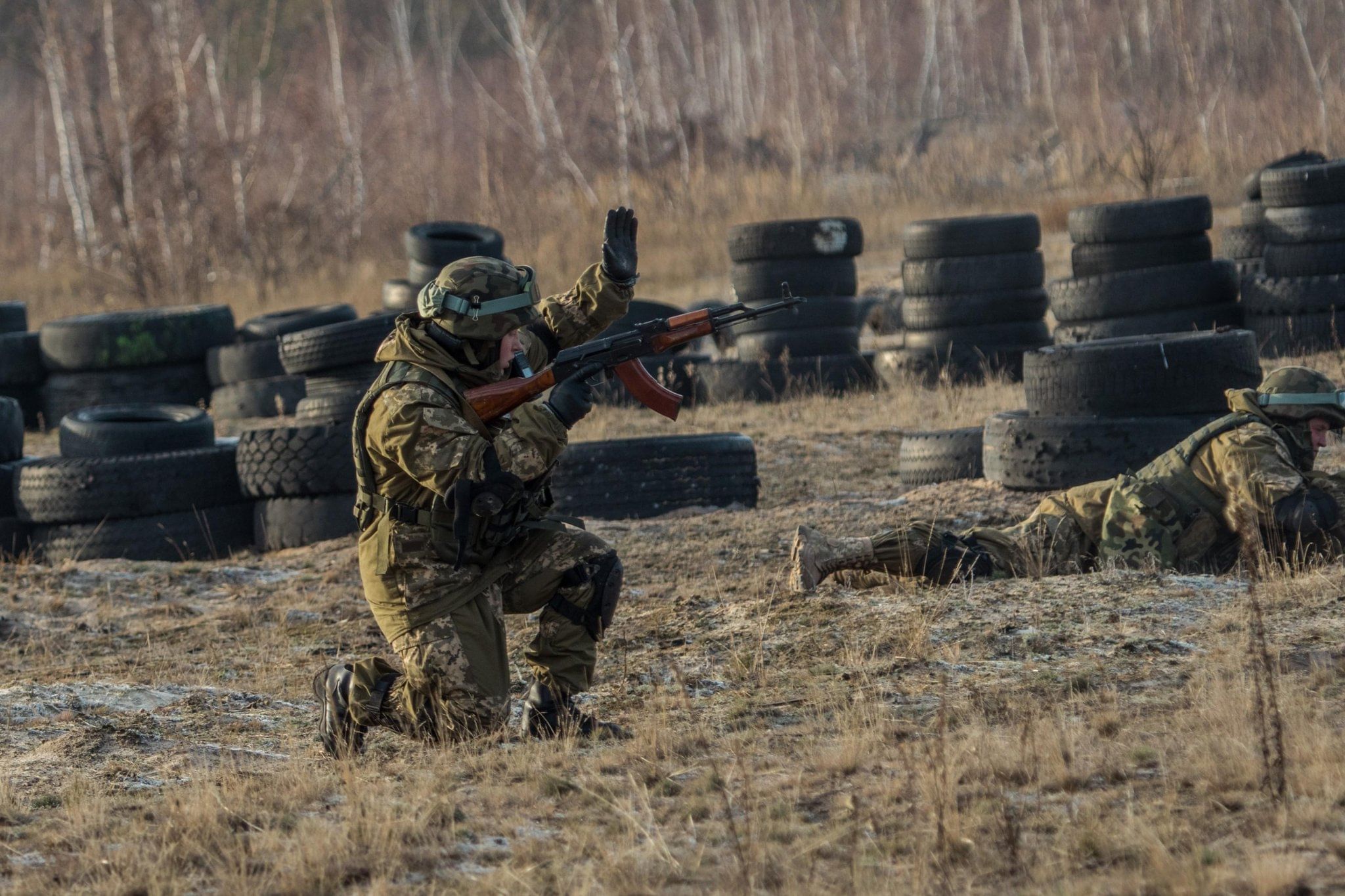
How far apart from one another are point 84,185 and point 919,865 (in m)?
24.7

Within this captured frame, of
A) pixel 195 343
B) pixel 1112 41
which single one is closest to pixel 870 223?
pixel 195 343

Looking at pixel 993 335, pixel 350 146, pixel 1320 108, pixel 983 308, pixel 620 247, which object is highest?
pixel 350 146

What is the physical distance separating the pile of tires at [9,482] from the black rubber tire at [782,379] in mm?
5544

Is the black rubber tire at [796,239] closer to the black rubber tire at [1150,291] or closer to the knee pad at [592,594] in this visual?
the black rubber tire at [1150,291]

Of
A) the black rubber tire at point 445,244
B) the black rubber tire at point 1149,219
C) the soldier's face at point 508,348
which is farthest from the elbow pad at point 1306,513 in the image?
the black rubber tire at point 445,244

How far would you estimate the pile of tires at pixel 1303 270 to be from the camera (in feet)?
38.6

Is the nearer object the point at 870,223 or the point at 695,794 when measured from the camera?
the point at 695,794

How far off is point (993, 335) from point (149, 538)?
701 cm

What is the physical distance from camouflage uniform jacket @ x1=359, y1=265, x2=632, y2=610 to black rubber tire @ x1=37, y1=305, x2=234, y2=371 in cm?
946

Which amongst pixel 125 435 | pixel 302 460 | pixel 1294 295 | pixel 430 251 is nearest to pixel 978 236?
pixel 1294 295

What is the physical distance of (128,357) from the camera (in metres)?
13.4

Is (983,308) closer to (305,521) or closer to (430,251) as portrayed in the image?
(430,251)

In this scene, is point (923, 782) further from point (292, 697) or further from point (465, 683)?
point (292, 697)

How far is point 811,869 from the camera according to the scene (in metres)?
3.24
